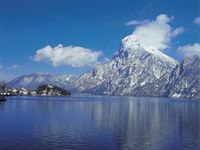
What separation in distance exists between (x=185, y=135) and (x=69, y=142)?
40.7 metres

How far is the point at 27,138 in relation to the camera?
9819cm

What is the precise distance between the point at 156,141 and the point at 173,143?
4.64 metres

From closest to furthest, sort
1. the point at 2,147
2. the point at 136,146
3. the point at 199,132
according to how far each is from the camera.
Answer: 1. the point at 2,147
2. the point at 136,146
3. the point at 199,132

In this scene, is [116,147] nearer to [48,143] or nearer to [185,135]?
[48,143]

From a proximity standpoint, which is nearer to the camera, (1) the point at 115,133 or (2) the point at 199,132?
(1) the point at 115,133

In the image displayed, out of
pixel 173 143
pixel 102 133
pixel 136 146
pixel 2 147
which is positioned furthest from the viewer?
pixel 102 133

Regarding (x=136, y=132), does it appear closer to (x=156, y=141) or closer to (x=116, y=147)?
(x=156, y=141)

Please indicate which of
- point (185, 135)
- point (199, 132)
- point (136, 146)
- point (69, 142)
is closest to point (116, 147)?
point (136, 146)

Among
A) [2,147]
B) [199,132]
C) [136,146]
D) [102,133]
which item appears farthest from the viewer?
[199,132]

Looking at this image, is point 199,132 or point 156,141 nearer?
point 156,141

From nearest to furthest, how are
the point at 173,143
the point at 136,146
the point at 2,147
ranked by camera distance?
the point at 2,147, the point at 136,146, the point at 173,143

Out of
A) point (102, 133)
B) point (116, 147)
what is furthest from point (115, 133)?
point (116, 147)

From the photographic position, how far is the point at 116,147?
88.9 meters

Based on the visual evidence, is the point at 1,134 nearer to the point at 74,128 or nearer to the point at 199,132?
the point at 74,128
